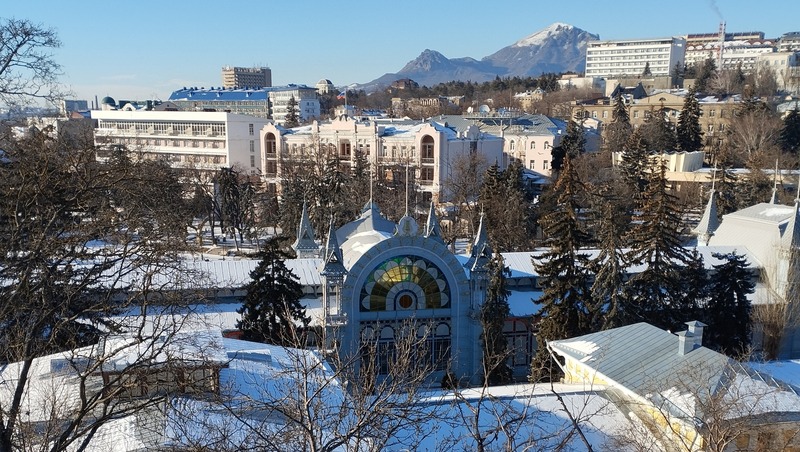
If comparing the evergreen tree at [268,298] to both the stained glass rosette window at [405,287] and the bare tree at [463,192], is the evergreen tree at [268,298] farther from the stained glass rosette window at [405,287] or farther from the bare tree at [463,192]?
the bare tree at [463,192]

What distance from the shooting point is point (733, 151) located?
5894 centimetres

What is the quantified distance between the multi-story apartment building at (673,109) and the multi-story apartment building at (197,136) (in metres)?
42.2

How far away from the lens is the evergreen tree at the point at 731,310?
21.8 metres

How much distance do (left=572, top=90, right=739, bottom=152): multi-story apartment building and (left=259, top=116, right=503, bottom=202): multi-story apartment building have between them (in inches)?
992

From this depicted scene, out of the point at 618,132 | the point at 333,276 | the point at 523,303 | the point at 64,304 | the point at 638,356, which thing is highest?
the point at 618,132

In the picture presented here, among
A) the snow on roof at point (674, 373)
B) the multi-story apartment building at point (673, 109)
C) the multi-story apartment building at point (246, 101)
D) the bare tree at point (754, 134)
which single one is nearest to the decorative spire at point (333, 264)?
the snow on roof at point (674, 373)

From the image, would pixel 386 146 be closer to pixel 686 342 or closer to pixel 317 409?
pixel 686 342

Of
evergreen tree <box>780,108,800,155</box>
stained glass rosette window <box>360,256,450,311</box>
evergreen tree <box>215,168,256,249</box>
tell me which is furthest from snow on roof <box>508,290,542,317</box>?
evergreen tree <box>780,108,800,155</box>

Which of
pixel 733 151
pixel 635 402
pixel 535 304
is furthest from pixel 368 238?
pixel 733 151

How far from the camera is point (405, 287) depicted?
69.5ft

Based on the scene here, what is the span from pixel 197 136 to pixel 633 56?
402 feet

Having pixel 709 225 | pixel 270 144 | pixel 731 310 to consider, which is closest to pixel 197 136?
pixel 270 144

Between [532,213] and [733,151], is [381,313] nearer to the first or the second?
[532,213]

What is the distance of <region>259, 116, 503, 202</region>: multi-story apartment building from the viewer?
5581 cm
